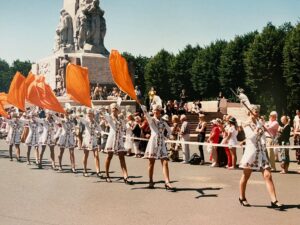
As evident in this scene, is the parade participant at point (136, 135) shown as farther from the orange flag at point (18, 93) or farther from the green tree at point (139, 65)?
the green tree at point (139, 65)

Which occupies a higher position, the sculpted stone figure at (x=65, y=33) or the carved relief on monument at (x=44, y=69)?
the sculpted stone figure at (x=65, y=33)

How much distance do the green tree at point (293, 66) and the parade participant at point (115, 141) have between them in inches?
1276

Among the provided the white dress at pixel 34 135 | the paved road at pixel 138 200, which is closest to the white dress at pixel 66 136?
the paved road at pixel 138 200

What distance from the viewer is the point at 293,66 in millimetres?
41625

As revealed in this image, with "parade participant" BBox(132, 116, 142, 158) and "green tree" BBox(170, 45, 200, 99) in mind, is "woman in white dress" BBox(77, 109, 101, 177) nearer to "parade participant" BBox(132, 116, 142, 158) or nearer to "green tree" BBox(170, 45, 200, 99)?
"parade participant" BBox(132, 116, 142, 158)

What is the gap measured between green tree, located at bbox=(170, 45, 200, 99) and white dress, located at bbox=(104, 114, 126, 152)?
53561mm

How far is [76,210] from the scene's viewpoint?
8.33m

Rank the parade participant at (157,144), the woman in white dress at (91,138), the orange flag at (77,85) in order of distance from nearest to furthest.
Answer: the parade participant at (157,144)
the orange flag at (77,85)
the woman in white dress at (91,138)

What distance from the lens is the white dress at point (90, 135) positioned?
13.1m

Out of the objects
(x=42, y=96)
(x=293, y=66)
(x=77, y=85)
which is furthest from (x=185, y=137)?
(x=293, y=66)

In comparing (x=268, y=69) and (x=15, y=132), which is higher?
(x=268, y=69)

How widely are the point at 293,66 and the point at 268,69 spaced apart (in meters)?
4.99

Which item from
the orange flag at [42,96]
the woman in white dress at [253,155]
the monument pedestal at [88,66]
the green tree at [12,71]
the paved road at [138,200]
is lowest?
the paved road at [138,200]

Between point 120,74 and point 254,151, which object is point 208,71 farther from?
point 254,151
